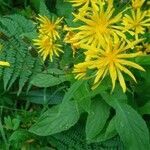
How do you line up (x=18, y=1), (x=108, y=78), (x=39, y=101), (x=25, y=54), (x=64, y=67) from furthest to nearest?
(x=18, y=1) → (x=25, y=54) → (x=39, y=101) → (x=64, y=67) → (x=108, y=78)

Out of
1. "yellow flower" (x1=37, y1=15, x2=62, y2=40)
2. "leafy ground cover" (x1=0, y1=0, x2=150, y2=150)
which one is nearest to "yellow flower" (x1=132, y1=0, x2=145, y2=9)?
"leafy ground cover" (x1=0, y1=0, x2=150, y2=150)

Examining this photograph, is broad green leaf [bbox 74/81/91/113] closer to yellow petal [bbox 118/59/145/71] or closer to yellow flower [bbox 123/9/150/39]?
yellow petal [bbox 118/59/145/71]

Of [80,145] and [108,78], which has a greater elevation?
[108,78]

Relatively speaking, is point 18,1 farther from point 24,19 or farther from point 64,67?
point 64,67

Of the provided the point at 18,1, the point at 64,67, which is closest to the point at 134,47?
the point at 64,67

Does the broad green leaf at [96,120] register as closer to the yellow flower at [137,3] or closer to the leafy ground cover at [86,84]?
the leafy ground cover at [86,84]

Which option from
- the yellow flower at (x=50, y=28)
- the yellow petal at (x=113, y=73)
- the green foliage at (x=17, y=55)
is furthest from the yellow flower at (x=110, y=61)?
the green foliage at (x=17, y=55)

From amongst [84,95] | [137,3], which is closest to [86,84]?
[84,95]
